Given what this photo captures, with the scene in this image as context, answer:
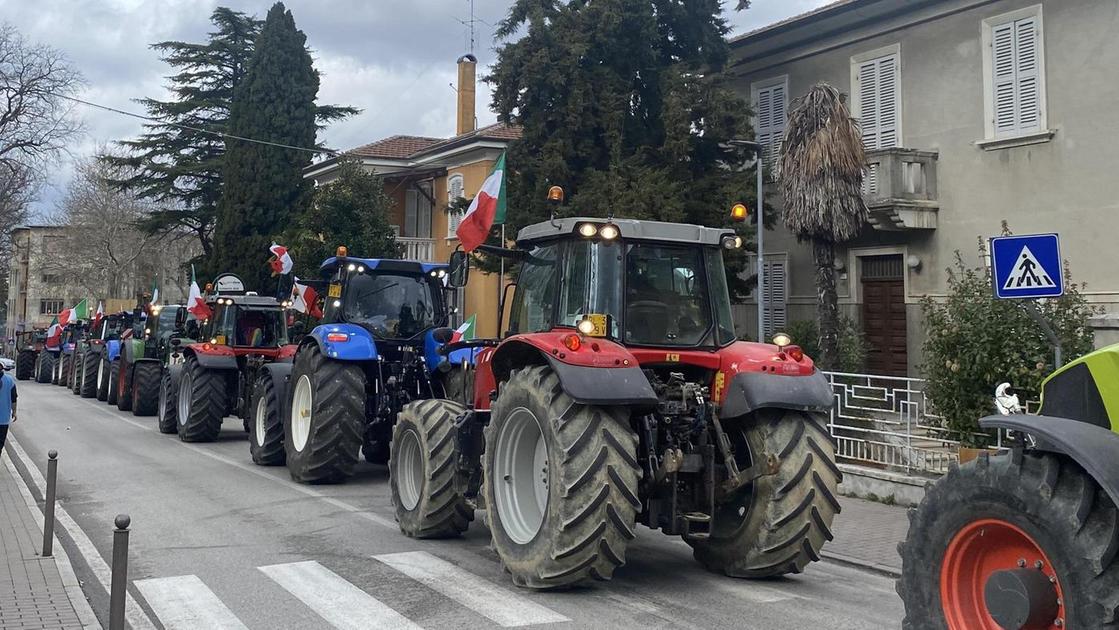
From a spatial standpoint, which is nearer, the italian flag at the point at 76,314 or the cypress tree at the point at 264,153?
the italian flag at the point at 76,314

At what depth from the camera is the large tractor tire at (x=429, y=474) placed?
8203 mm

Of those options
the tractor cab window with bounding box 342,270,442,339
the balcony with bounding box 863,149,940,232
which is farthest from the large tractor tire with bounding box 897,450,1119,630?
the balcony with bounding box 863,149,940,232

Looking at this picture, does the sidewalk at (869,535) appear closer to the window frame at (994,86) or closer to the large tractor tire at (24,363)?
the window frame at (994,86)

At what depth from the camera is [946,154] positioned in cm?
1747

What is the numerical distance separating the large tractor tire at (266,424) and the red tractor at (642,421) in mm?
5896

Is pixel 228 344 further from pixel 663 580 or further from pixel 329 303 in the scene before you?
pixel 663 580

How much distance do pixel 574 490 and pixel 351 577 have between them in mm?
2075

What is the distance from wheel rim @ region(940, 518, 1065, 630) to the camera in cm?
385

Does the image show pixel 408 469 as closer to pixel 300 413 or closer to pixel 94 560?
pixel 94 560

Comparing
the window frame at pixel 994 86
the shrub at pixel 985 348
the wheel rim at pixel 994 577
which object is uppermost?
the window frame at pixel 994 86

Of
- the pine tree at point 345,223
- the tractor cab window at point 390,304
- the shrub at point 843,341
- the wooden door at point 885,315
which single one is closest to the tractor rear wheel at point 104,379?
the pine tree at point 345,223

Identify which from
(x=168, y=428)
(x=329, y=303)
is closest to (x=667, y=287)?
(x=329, y=303)

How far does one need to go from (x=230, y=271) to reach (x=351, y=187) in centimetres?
1532

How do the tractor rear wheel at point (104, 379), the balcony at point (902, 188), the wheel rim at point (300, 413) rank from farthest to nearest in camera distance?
the tractor rear wheel at point (104, 379) → the balcony at point (902, 188) → the wheel rim at point (300, 413)
